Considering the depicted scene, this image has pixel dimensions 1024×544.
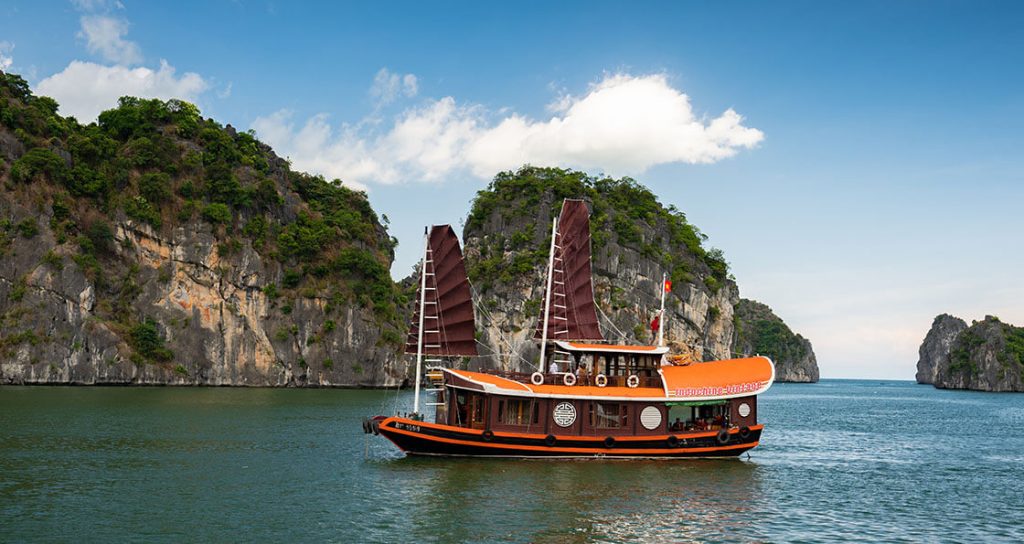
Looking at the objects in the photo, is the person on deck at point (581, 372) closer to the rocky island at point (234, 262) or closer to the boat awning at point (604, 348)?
the boat awning at point (604, 348)

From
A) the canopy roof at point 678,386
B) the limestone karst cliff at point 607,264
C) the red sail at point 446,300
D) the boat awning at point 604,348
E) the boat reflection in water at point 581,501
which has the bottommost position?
the boat reflection in water at point 581,501

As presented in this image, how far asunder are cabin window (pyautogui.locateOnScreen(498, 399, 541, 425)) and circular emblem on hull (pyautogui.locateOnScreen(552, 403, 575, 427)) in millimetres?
652

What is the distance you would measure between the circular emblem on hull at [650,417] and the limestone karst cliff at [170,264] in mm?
60823

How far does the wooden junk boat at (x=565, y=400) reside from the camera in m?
28.2

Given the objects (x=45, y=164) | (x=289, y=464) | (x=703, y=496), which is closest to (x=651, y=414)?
(x=703, y=496)

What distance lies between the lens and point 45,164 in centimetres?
7669

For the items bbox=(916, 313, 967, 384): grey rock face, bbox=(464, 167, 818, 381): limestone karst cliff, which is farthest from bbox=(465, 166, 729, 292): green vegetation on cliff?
bbox=(916, 313, 967, 384): grey rock face

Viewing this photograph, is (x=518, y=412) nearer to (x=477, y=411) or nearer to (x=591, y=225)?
(x=477, y=411)

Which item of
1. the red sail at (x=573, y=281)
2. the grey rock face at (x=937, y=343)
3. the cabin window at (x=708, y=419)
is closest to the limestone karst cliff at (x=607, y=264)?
the red sail at (x=573, y=281)

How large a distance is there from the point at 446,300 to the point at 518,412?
16.9ft

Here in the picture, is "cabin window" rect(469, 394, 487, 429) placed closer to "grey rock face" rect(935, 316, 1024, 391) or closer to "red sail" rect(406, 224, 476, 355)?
"red sail" rect(406, 224, 476, 355)

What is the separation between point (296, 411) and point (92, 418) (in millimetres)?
12860

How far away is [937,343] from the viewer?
178875mm

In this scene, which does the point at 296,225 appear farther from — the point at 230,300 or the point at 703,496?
the point at 703,496
